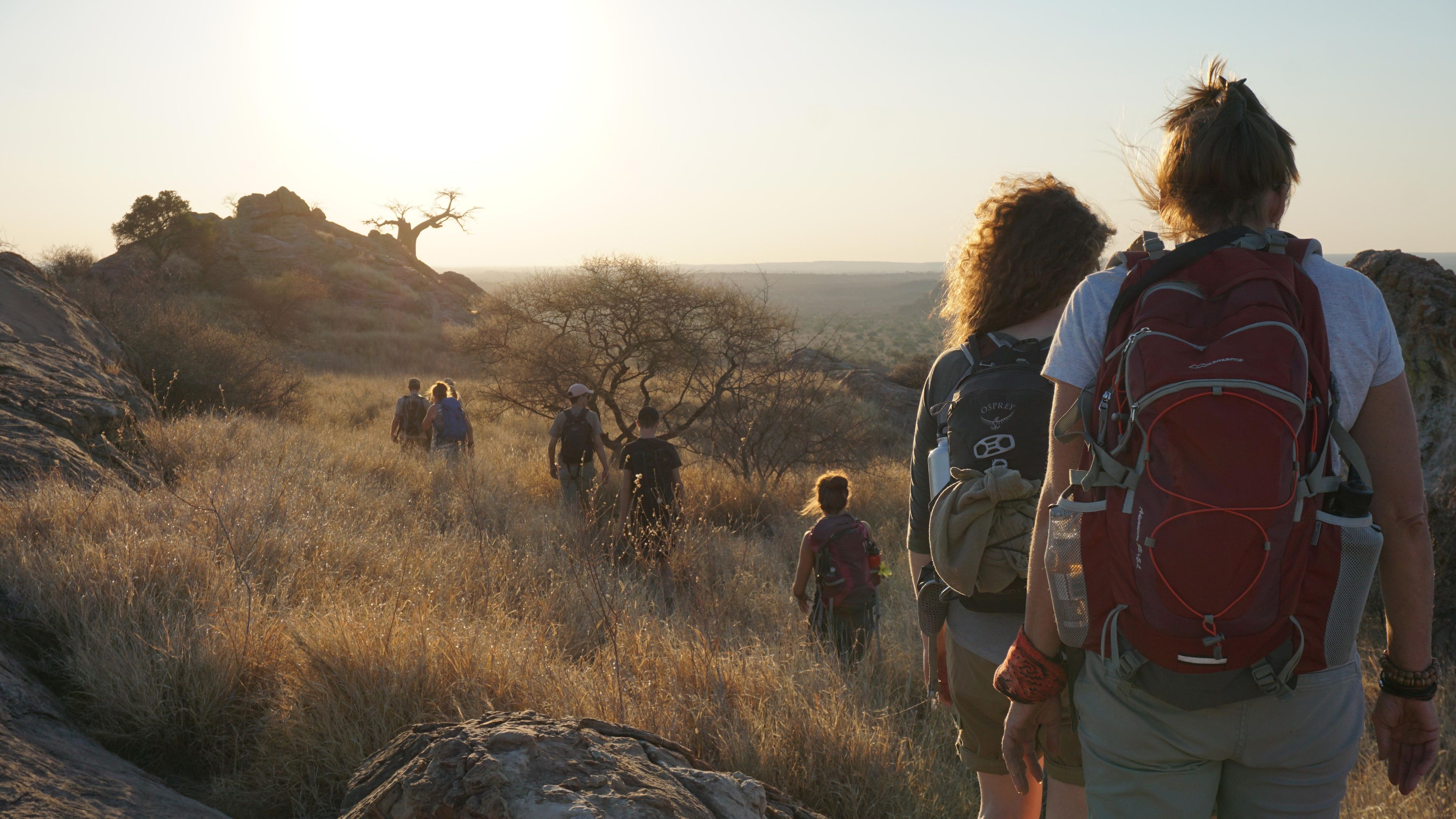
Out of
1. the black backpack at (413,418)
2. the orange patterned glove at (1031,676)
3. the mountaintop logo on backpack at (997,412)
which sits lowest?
the black backpack at (413,418)

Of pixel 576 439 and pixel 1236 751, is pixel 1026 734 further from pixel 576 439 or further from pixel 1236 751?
pixel 576 439

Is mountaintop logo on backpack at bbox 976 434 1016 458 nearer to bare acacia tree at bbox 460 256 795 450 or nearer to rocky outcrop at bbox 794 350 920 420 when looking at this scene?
bare acacia tree at bbox 460 256 795 450

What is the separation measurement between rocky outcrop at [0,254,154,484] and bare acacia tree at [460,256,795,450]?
4.74 metres

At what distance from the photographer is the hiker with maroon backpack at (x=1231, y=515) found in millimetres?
1238

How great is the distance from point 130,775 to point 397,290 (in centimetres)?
3861

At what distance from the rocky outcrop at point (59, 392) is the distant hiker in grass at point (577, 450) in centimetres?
354

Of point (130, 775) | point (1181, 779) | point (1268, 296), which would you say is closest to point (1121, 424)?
point (1268, 296)

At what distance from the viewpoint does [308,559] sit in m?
5.21

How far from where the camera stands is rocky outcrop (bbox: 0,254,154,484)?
249 inches

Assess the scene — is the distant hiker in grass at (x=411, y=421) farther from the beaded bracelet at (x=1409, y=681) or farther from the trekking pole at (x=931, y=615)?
the beaded bracelet at (x=1409, y=681)

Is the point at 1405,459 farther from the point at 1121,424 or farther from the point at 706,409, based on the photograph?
the point at 706,409

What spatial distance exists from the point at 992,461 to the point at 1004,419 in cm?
10

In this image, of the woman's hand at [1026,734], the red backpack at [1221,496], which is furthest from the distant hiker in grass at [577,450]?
the red backpack at [1221,496]

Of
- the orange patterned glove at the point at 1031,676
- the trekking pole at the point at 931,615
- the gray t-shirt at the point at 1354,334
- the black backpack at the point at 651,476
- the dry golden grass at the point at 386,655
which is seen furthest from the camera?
the black backpack at the point at 651,476
